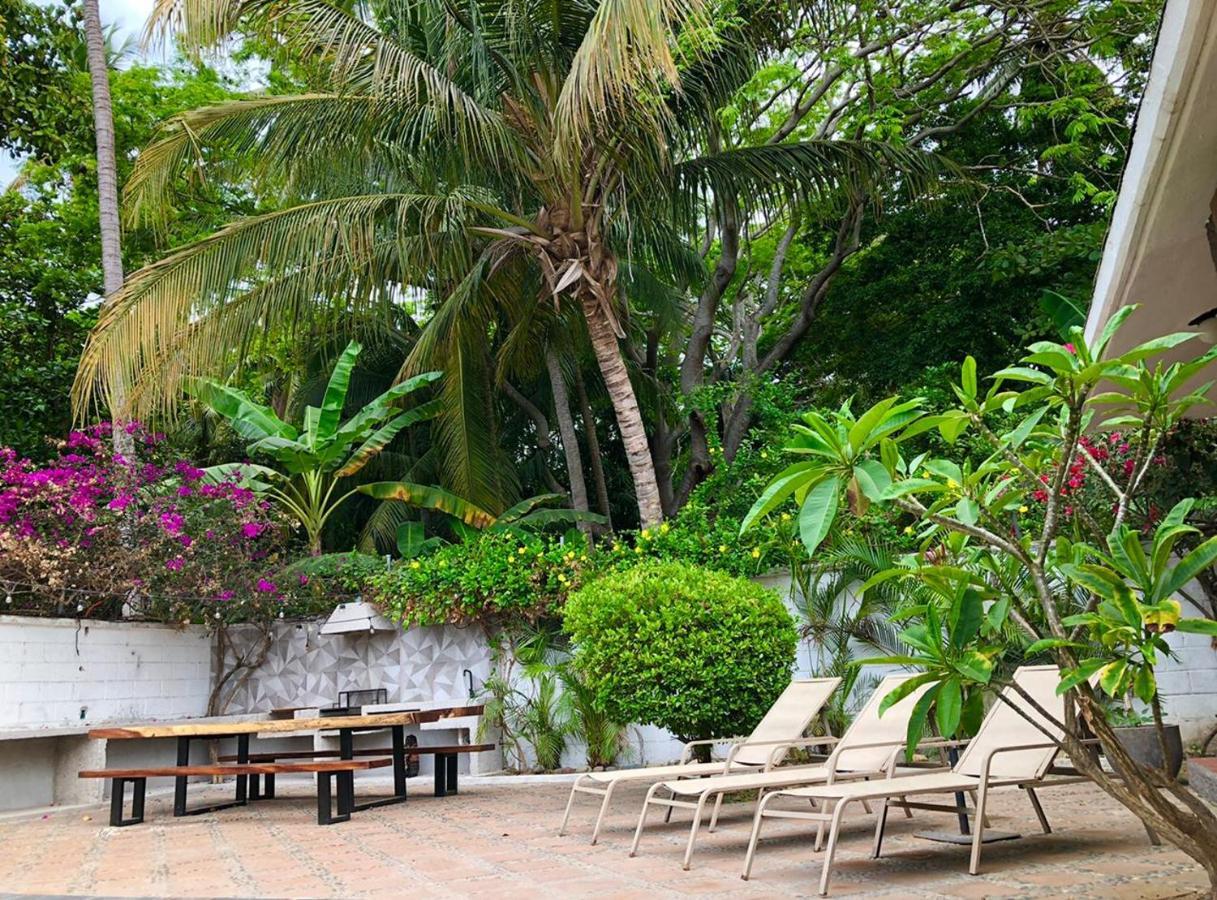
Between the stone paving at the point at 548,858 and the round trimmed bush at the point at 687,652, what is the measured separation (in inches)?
27.8

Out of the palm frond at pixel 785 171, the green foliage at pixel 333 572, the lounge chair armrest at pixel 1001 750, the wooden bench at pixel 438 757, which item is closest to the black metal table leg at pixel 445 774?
the wooden bench at pixel 438 757

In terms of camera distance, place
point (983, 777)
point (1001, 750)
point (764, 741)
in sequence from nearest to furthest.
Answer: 1. point (983, 777)
2. point (1001, 750)
3. point (764, 741)

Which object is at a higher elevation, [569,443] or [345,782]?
[569,443]

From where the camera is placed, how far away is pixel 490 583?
10.9 metres

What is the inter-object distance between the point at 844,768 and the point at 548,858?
1.70m

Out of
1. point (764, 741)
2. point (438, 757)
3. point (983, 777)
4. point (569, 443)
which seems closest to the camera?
point (983, 777)

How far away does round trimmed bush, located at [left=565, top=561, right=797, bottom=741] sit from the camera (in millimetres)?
7508

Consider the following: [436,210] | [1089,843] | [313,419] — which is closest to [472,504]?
[313,419]

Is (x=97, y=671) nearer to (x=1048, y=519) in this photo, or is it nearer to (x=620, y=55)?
(x=620, y=55)

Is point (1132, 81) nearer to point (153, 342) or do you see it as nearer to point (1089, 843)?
point (1089, 843)

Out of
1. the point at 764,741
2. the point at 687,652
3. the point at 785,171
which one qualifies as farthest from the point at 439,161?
the point at 764,741

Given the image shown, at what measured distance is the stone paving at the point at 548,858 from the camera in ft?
14.5

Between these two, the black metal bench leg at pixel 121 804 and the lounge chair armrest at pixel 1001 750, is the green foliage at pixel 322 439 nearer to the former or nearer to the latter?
the black metal bench leg at pixel 121 804

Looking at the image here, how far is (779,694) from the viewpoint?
785cm
